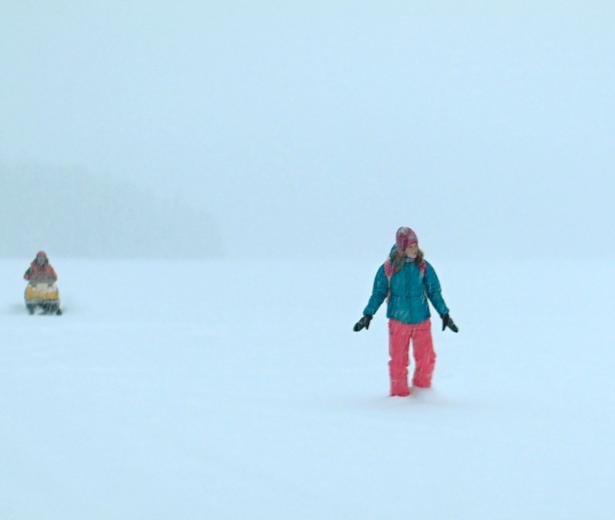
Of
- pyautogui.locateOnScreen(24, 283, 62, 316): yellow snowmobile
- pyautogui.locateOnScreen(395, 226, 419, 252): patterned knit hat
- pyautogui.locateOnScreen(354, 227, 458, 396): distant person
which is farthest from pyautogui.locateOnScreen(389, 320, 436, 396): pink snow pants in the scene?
pyautogui.locateOnScreen(24, 283, 62, 316): yellow snowmobile

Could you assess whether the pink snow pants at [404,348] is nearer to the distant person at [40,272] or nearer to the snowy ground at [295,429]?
the snowy ground at [295,429]

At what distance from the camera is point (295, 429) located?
6.53 meters

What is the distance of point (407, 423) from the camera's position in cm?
674

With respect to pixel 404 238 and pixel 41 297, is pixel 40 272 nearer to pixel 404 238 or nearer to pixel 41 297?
pixel 41 297

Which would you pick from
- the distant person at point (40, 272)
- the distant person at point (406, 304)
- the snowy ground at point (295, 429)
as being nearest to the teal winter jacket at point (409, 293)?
the distant person at point (406, 304)

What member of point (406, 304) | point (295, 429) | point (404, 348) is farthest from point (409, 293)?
point (295, 429)

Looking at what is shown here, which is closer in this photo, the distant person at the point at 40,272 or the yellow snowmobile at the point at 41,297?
the distant person at the point at 40,272

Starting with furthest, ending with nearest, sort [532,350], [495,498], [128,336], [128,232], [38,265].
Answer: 1. [128,232]
2. [38,265]
3. [128,336]
4. [532,350]
5. [495,498]

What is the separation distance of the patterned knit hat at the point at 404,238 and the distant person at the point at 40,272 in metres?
11.8

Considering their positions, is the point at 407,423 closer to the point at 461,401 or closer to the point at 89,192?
the point at 461,401

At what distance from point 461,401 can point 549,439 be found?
5.88ft

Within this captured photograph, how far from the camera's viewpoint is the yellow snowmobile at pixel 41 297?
59.1 ft

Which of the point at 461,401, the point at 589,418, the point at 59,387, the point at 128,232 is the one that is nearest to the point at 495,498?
the point at 589,418

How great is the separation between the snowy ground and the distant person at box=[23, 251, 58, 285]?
369cm
